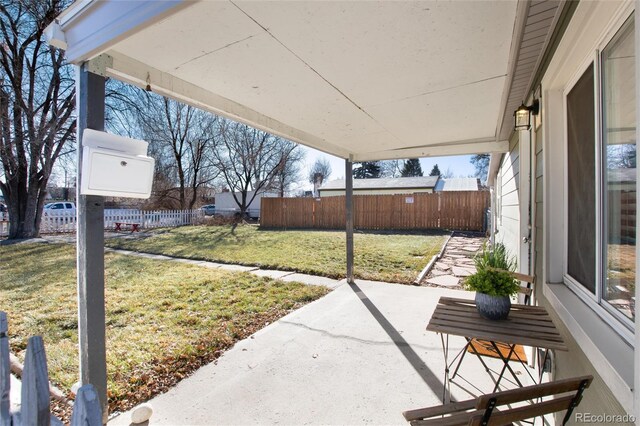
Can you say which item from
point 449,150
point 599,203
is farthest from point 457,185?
point 599,203

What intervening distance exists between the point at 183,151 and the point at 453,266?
19874 mm

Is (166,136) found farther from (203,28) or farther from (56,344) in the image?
(203,28)

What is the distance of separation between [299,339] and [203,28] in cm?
294

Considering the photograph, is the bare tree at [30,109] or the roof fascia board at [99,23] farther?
the bare tree at [30,109]

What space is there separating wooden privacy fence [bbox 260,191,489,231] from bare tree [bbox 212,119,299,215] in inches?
146

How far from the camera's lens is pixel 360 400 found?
93.7 inches

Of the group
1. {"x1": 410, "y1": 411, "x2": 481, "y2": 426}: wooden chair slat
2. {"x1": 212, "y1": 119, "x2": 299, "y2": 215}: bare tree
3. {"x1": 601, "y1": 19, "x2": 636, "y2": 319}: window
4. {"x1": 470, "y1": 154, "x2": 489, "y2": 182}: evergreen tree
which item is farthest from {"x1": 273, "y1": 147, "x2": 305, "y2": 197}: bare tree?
{"x1": 410, "y1": 411, "x2": 481, "y2": 426}: wooden chair slat

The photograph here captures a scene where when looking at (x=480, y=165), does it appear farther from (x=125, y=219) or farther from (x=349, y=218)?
(x=125, y=219)

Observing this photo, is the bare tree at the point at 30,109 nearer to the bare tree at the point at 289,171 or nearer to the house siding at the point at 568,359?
the bare tree at the point at 289,171

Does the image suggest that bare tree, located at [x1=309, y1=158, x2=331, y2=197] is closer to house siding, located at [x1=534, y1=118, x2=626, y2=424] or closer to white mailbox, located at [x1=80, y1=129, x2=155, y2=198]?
house siding, located at [x1=534, y1=118, x2=626, y2=424]

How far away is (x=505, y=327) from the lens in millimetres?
1897

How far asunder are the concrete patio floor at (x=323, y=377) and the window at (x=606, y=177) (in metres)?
1.42

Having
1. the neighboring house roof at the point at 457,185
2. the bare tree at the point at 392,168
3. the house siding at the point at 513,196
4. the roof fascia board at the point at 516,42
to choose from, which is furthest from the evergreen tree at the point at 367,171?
the roof fascia board at the point at 516,42

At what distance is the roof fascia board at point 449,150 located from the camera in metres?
4.75
